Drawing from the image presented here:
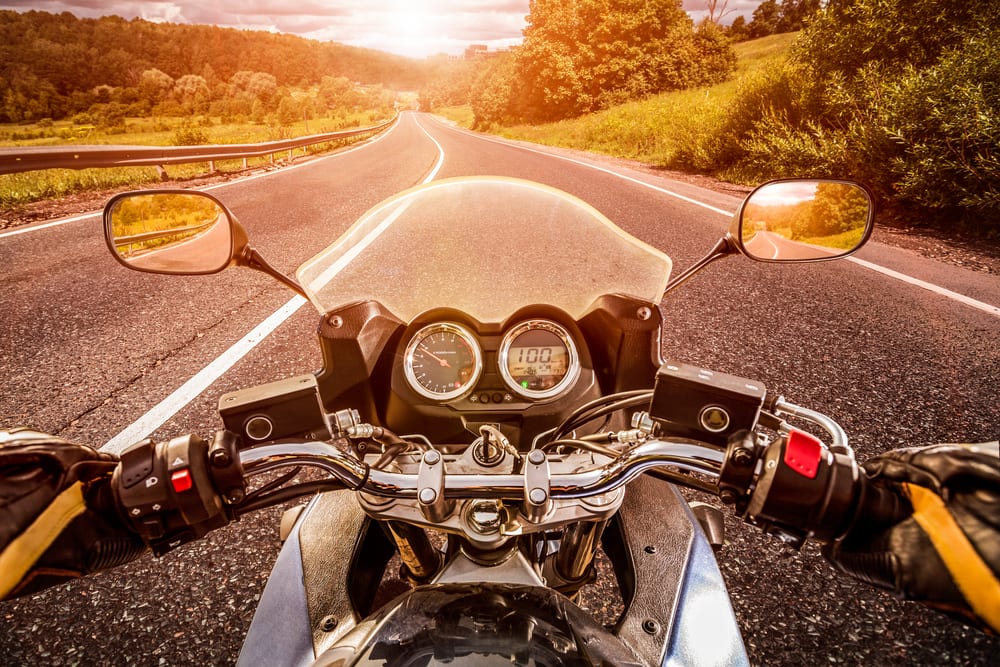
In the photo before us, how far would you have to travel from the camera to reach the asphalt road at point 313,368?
1.86 m

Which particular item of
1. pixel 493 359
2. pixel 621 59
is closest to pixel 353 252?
pixel 493 359

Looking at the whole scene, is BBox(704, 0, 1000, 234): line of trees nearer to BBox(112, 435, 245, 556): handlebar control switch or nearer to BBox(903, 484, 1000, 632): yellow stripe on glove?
BBox(903, 484, 1000, 632): yellow stripe on glove

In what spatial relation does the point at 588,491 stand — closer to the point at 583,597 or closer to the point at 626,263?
the point at 626,263

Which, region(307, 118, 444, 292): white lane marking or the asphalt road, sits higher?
region(307, 118, 444, 292): white lane marking

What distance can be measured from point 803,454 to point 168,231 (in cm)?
173

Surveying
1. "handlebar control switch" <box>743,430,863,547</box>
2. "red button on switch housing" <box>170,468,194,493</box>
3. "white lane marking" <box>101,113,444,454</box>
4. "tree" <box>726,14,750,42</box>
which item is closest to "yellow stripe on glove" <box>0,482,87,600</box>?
"red button on switch housing" <box>170,468,194,493</box>

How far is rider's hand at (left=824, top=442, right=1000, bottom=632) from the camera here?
2.09 ft

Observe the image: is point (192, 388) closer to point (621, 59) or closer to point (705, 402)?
point (705, 402)

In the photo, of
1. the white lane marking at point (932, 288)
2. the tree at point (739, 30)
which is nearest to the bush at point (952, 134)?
the white lane marking at point (932, 288)

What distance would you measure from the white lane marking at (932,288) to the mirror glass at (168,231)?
5695 mm

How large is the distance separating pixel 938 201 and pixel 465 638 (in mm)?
8897

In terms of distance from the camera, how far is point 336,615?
3.89ft

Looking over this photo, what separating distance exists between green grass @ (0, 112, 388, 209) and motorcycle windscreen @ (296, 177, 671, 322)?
1017 centimetres

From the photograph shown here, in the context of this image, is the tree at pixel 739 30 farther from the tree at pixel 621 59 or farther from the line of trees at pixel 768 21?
the tree at pixel 621 59
